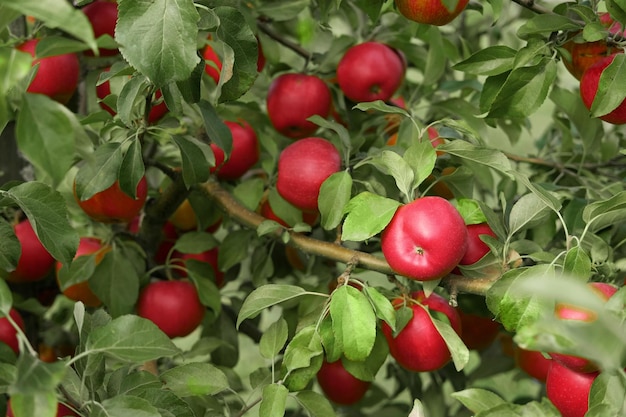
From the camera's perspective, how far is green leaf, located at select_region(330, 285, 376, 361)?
2.55 ft

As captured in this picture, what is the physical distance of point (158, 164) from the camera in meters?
1.04

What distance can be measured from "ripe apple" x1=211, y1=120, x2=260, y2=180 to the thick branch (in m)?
0.10

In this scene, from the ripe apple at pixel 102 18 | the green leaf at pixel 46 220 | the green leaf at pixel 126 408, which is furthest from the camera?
the ripe apple at pixel 102 18

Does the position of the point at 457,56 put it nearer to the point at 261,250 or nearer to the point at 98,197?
the point at 261,250

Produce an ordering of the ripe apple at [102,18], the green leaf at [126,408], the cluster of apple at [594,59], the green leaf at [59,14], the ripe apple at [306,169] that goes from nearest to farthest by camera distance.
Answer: the green leaf at [59,14], the green leaf at [126,408], the cluster of apple at [594,59], the ripe apple at [306,169], the ripe apple at [102,18]

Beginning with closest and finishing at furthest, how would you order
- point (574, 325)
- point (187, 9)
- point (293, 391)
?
point (574, 325) < point (187, 9) < point (293, 391)

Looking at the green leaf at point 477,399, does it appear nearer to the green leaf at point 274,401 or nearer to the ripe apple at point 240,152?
the green leaf at point 274,401

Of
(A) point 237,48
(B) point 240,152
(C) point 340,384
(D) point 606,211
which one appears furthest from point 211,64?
(D) point 606,211

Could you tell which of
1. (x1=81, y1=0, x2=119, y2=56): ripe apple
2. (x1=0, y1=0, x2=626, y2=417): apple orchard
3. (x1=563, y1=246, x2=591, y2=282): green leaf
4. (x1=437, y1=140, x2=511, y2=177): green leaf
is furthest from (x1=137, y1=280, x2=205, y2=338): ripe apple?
(x1=563, y1=246, x2=591, y2=282): green leaf

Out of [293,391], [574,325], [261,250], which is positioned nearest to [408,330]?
[293,391]

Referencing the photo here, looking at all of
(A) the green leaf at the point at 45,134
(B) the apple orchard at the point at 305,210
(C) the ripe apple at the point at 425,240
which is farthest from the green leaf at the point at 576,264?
(A) the green leaf at the point at 45,134

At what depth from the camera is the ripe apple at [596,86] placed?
0.85 metres

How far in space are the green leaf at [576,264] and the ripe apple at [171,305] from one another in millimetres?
563

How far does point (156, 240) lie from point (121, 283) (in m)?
0.15
